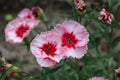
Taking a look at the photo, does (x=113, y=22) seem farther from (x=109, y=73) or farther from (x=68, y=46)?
(x=109, y=73)

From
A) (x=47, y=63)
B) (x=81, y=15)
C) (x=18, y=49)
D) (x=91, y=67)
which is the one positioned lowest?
(x=18, y=49)

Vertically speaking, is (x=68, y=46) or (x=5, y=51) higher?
(x=68, y=46)

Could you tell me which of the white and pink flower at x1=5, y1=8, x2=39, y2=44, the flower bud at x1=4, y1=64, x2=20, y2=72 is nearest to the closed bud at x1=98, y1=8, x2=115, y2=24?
the white and pink flower at x1=5, y1=8, x2=39, y2=44

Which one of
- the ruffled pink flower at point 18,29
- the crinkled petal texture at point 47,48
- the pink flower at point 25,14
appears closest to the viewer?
the crinkled petal texture at point 47,48

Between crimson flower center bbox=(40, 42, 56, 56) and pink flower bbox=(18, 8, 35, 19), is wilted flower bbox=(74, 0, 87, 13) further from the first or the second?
pink flower bbox=(18, 8, 35, 19)

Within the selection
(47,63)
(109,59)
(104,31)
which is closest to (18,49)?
(109,59)

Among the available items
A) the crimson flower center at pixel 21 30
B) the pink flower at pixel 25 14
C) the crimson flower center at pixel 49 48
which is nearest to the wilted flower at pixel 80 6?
the crimson flower center at pixel 49 48

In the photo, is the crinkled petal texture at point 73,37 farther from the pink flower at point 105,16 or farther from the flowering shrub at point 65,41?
the pink flower at point 105,16

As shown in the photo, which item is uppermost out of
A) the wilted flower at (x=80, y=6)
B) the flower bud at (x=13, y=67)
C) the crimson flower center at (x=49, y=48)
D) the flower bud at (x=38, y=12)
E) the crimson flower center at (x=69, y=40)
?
the wilted flower at (x=80, y=6)
